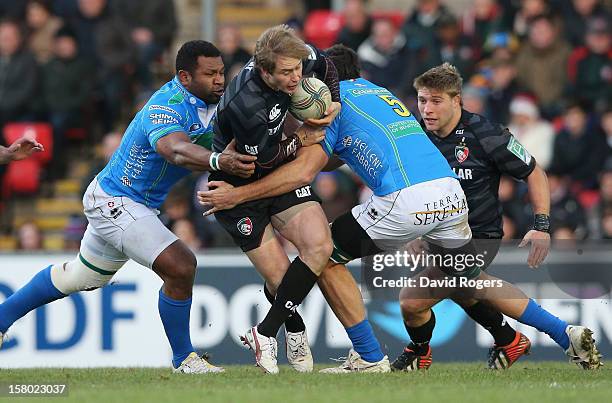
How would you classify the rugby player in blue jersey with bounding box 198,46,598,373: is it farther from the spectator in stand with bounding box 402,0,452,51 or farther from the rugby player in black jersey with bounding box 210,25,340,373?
the spectator in stand with bounding box 402,0,452,51

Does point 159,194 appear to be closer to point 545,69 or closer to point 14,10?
point 545,69

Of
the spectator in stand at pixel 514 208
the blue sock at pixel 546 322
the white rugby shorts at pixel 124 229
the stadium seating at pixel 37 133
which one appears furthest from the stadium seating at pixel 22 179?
the blue sock at pixel 546 322

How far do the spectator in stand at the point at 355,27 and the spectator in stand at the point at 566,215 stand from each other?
3372mm

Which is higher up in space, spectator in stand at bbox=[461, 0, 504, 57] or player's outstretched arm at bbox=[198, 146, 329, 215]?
spectator in stand at bbox=[461, 0, 504, 57]

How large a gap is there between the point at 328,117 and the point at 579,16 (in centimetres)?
770

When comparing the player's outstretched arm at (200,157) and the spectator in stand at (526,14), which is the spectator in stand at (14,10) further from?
the player's outstretched arm at (200,157)

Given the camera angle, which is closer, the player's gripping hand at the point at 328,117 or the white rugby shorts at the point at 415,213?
the player's gripping hand at the point at 328,117

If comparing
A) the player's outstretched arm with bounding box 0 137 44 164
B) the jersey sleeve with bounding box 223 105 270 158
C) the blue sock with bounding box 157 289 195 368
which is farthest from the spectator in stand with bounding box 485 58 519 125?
the player's outstretched arm with bounding box 0 137 44 164

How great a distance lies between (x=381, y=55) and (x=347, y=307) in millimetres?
7076

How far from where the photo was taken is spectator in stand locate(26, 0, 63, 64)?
688 inches

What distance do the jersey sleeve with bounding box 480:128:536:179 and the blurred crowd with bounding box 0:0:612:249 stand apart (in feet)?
13.6

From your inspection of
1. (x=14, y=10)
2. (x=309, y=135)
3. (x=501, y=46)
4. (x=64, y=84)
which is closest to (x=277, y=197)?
(x=309, y=135)

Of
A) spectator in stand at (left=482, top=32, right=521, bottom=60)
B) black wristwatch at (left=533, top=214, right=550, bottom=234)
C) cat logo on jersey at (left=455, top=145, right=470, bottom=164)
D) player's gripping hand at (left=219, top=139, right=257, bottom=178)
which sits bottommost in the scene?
black wristwatch at (left=533, top=214, right=550, bottom=234)

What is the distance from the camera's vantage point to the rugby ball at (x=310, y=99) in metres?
8.97
